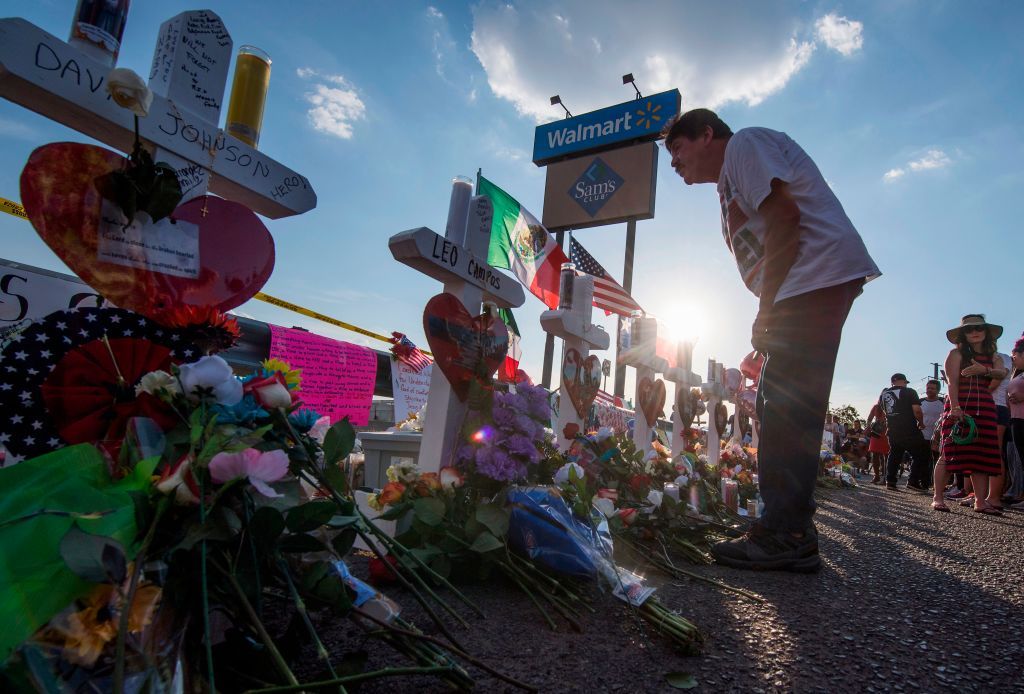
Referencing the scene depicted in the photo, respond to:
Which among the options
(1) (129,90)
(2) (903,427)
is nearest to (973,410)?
(2) (903,427)

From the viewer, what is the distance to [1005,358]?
469 cm

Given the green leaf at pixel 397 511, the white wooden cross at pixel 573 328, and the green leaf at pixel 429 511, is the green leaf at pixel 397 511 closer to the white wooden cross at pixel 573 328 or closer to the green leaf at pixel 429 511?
the green leaf at pixel 429 511

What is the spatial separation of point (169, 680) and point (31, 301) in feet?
7.06

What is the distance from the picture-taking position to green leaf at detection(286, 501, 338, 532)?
80cm

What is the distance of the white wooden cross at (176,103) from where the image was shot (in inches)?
46.1

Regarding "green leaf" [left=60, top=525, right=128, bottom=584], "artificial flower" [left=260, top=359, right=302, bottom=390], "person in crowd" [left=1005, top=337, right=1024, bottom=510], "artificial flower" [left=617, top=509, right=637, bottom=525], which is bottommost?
"artificial flower" [left=617, top=509, right=637, bottom=525]

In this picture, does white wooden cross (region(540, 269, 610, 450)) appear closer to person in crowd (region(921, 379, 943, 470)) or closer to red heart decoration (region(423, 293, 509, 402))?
red heart decoration (region(423, 293, 509, 402))

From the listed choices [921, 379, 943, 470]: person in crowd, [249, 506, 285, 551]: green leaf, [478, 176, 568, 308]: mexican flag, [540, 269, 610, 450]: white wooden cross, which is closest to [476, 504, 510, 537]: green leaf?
[249, 506, 285, 551]: green leaf

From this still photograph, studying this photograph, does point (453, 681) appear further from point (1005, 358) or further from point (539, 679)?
point (1005, 358)

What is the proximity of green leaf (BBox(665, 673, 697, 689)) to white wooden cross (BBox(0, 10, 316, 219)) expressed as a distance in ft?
5.46

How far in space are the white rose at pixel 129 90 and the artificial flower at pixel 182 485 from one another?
960 millimetres

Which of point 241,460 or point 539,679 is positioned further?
point 539,679

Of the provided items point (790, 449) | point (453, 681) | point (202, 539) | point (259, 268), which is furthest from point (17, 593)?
point (790, 449)

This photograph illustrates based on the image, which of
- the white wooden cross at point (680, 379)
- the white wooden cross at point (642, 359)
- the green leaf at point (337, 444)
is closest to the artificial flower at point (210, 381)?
the green leaf at point (337, 444)
